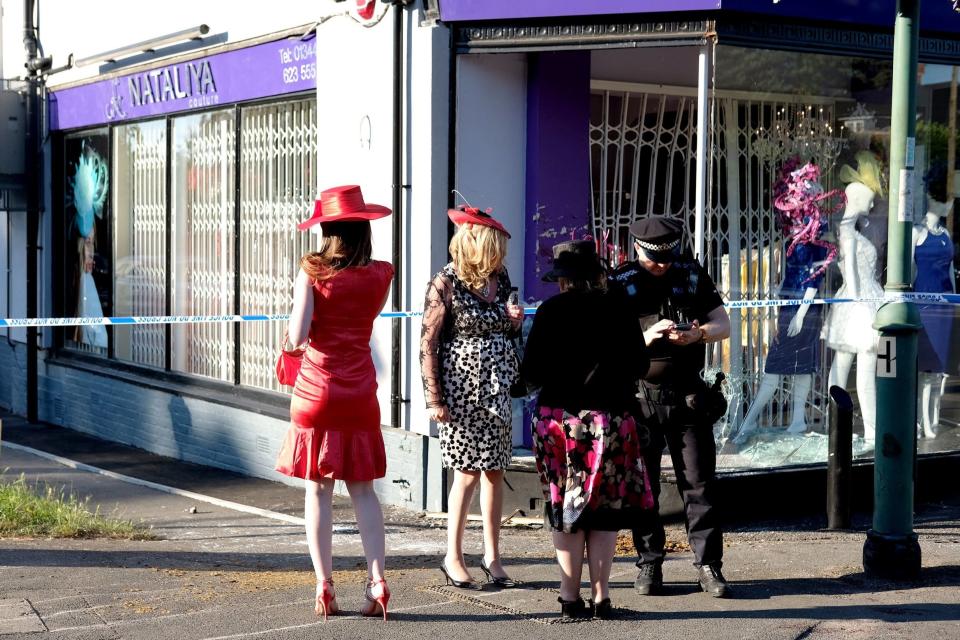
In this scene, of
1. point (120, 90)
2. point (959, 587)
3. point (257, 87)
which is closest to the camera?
point (959, 587)

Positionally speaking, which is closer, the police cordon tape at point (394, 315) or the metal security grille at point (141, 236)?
the police cordon tape at point (394, 315)

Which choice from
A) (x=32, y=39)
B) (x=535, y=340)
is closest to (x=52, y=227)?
(x=32, y=39)

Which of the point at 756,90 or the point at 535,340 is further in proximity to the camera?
the point at 756,90

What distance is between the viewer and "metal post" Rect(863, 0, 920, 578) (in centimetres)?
677

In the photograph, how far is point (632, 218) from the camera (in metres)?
9.98

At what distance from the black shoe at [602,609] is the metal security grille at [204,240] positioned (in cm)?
627

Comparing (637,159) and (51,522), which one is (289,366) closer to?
(51,522)

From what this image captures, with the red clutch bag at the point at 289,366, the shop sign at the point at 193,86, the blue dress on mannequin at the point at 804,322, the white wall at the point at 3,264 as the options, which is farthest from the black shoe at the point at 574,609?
the white wall at the point at 3,264

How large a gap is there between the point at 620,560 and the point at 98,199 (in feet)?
→ 28.4

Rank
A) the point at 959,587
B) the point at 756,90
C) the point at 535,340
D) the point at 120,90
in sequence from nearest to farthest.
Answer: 1. the point at 535,340
2. the point at 959,587
3. the point at 756,90
4. the point at 120,90

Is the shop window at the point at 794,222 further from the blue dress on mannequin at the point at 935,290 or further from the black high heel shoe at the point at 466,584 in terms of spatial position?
the black high heel shoe at the point at 466,584

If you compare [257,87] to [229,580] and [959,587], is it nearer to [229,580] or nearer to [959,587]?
[229,580]

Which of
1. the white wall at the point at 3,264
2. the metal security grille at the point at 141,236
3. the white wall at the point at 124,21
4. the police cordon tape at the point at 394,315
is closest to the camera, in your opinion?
the police cordon tape at the point at 394,315

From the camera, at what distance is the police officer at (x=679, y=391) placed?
21.4ft
